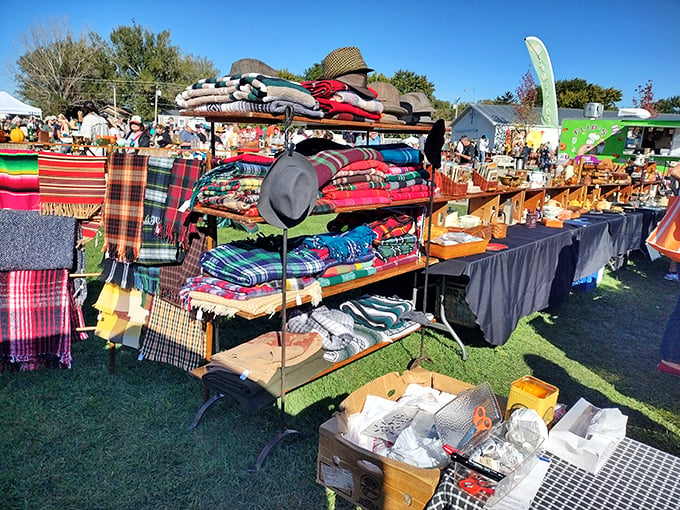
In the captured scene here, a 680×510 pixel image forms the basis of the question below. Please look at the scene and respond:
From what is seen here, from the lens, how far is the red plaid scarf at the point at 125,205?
3.09 meters

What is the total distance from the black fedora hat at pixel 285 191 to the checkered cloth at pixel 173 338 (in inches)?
45.3

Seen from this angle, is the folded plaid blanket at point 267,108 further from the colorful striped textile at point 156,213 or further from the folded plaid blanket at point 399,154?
the folded plaid blanket at point 399,154

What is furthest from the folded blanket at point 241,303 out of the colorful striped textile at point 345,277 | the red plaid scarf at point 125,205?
the red plaid scarf at point 125,205

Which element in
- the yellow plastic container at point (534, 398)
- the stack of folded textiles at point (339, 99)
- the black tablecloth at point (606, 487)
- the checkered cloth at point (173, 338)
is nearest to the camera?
the black tablecloth at point (606, 487)

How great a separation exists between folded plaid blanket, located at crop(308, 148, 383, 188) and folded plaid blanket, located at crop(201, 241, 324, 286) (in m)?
0.48

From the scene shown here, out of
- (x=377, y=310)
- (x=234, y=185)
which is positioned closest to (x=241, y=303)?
(x=234, y=185)

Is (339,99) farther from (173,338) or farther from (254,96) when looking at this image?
(173,338)

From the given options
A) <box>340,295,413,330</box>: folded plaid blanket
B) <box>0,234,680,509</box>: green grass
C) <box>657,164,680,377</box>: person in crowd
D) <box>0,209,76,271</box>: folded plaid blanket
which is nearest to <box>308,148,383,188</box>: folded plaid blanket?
<box>340,295,413,330</box>: folded plaid blanket

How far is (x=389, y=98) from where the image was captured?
11.6 ft

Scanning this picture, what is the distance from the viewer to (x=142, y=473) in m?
2.57

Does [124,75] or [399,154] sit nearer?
[399,154]

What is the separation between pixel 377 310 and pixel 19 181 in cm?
262

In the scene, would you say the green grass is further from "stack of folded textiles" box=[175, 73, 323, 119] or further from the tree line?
the tree line

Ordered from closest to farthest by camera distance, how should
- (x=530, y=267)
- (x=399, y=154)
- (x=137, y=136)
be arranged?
(x=399, y=154), (x=530, y=267), (x=137, y=136)
